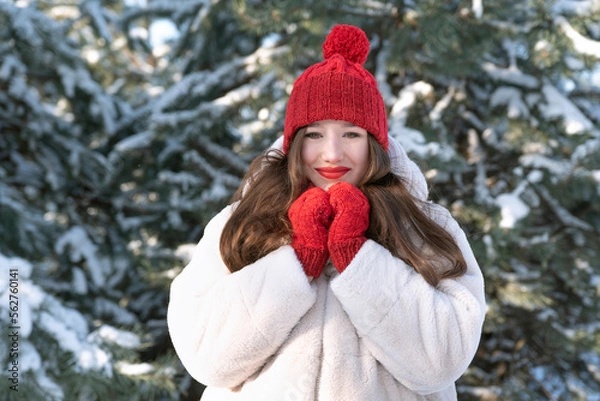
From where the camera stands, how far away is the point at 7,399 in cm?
265

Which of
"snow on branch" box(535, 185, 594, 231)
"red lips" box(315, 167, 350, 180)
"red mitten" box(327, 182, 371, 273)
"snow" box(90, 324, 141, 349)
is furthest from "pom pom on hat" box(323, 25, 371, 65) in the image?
"snow on branch" box(535, 185, 594, 231)

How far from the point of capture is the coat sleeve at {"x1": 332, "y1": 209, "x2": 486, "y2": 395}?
173 cm

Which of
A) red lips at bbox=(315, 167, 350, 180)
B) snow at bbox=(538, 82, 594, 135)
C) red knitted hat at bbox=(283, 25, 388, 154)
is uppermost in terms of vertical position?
red knitted hat at bbox=(283, 25, 388, 154)

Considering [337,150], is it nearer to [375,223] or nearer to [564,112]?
[375,223]

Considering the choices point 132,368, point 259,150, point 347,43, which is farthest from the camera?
point 259,150

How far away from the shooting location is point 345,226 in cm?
179

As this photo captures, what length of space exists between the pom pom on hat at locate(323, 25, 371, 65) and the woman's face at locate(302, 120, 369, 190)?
254 millimetres

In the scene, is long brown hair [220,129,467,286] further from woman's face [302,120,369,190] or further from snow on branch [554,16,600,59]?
snow on branch [554,16,600,59]

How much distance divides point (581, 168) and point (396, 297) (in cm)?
231

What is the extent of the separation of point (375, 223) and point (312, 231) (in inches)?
9.0

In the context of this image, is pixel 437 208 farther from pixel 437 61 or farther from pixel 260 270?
pixel 437 61

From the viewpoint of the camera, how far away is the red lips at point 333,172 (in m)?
1.95

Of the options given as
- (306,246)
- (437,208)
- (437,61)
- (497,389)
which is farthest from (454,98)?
(306,246)

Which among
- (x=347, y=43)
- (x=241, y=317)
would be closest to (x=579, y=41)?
(x=347, y=43)
